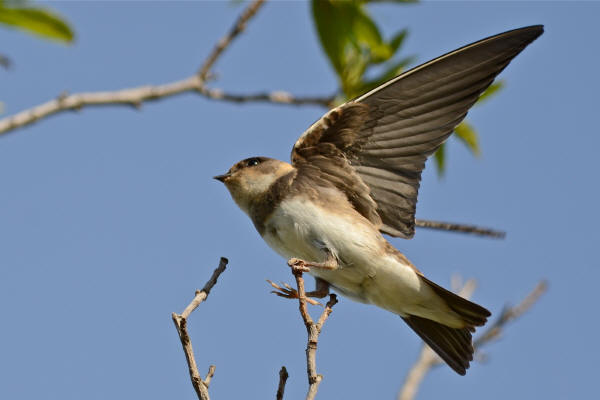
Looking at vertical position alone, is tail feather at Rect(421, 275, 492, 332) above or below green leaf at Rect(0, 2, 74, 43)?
below

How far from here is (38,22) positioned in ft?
7.73

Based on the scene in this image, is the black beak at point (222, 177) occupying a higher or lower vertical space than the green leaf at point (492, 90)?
higher

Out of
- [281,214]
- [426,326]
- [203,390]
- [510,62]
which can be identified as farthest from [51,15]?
[426,326]

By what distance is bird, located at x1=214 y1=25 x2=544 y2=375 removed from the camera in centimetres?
393

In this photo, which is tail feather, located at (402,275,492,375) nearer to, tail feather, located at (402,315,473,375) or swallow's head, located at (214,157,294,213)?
tail feather, located at (402,315,473,375)

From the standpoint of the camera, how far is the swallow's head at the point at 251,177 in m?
4.19

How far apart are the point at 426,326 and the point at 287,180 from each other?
3.85 feet

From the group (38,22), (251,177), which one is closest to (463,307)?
(251,177)

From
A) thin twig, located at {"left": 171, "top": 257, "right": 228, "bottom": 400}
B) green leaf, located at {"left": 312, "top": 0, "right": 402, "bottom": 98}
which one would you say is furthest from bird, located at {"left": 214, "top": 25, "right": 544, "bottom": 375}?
thin twig, located at {"left": 171, "top": 257, "right": 228, "bottom": 400}

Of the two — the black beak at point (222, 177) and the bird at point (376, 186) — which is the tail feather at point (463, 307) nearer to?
the bird at point (376, 186)

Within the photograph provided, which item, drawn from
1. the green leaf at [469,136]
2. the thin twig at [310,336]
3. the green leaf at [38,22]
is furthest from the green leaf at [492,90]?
the green leaf at [38,22]

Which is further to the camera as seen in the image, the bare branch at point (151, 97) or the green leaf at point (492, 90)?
the green leaf at point (492, 90)

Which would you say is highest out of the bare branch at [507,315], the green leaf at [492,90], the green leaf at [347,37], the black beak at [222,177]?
the green leaf at [347,37]

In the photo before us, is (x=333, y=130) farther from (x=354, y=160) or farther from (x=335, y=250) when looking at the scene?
(x=335, y=250)
